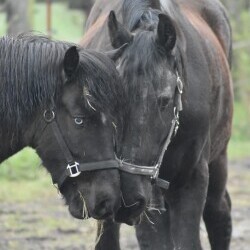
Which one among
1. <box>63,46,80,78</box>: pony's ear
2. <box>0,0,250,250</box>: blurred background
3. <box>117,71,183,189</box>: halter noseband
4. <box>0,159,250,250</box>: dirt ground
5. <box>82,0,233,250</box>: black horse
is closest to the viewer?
<box>63,46,80,78</box>: pony's ear

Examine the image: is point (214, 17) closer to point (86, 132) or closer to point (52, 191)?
point (86, 132)

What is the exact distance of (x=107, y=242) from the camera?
20.3ft

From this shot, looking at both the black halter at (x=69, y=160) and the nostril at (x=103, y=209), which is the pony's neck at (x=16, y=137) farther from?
the nostril at (x=103, y=209)

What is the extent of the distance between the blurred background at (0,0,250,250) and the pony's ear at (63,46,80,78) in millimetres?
750

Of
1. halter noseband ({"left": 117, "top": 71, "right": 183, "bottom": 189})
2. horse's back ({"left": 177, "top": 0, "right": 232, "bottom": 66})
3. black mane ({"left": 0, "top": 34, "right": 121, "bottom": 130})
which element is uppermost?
black mane ({"left": 0, "top": 34, "right": 121, "bottom": 130})

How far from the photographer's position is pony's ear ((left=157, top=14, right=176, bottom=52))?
5.51 metres

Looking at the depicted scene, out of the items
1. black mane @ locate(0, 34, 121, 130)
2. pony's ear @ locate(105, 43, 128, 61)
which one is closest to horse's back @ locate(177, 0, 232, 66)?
pony's ear @ locate(105, 43, 128, 61)

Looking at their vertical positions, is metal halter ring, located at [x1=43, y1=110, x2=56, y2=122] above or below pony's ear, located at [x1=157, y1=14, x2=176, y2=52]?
below

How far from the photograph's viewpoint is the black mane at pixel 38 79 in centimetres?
509

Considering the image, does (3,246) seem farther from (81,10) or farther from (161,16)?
(81,10)

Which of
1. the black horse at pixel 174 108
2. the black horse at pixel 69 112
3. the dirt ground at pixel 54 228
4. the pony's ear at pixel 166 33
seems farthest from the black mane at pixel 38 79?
the dirt ground at pixel 54 228

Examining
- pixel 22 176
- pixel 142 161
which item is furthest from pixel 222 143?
pixel 22 176

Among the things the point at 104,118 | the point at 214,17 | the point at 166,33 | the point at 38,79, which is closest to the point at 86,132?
the point at 104,118

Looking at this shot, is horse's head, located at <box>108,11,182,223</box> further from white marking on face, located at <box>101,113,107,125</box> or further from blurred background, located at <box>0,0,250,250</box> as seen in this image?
blurred background, located at <box>0,0,250,250</box>
